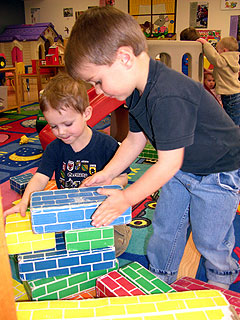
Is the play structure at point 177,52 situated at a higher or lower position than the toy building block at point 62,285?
higher

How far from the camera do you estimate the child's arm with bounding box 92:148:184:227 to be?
678 mm

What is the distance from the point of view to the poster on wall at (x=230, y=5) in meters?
Answer: 4.66

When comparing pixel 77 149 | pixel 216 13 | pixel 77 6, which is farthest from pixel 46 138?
pixel 77 6

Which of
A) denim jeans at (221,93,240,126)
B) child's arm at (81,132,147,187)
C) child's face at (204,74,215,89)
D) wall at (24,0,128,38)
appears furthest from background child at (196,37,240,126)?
wall at (24,0,128,38)

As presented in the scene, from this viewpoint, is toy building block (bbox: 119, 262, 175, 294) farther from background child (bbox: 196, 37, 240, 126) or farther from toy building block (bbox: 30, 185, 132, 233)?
background child (bbox: 196, 37, 240, 126)

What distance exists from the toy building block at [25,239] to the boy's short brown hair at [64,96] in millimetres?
416

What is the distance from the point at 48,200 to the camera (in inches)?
28.6

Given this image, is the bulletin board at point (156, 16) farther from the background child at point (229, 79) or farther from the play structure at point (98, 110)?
the play structure at point (98, 110)

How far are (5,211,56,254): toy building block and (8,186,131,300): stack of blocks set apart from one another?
0.01 metres

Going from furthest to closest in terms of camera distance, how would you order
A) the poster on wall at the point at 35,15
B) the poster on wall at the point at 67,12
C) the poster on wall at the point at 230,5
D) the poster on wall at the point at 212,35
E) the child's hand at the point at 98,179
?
the poster on wall at the point at 35,15, the poster on wall at the point at 67,12, the poster on wall at the point at 212,35, the poster on wall at the point at 230,5, the child's hand at the point at 98,179

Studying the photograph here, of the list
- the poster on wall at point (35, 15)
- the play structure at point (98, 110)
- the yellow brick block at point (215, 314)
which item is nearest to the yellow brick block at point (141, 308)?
the yellow brick block at point (215, 314)

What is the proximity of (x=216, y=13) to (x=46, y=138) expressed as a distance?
13.6 feet

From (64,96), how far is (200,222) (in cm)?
57

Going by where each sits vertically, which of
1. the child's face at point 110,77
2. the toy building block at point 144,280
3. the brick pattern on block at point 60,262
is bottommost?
the toy building block at point 144,280
